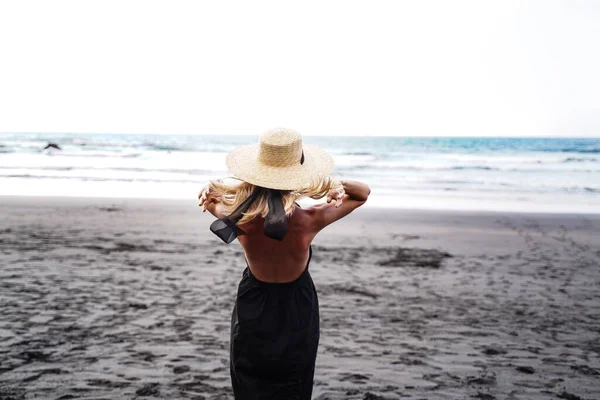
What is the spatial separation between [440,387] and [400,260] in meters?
3.54

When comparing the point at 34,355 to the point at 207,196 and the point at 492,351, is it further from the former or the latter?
the point at 492,351

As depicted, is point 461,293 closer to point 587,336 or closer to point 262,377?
point 587,336

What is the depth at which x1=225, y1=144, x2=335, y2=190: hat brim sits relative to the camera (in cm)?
197

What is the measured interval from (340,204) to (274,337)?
649 millimetres

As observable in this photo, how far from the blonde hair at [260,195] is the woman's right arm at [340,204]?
4 cm

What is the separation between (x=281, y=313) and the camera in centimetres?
215

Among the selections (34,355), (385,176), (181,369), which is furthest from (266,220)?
(385,176)

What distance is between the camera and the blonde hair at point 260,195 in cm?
199

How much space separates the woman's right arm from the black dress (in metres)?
0.15

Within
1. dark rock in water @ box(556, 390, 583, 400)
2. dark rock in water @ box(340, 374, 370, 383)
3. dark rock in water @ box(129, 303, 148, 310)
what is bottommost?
dark rock in water @ box(340, 374, 370, 383)

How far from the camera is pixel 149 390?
3.45 m

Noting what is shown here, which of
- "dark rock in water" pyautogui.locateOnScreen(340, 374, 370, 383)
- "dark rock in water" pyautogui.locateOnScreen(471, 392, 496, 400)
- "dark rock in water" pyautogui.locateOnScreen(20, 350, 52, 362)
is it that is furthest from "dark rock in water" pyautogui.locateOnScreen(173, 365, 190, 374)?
"dark rock in water" pyautogui.locateOnScreen(471, 392, 496, 400)

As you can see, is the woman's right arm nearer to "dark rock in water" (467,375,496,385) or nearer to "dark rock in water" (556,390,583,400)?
"dark rock in water" (467,375,496,385)

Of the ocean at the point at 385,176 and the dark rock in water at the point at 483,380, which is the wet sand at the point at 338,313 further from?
the ocean at the point at 385,176
